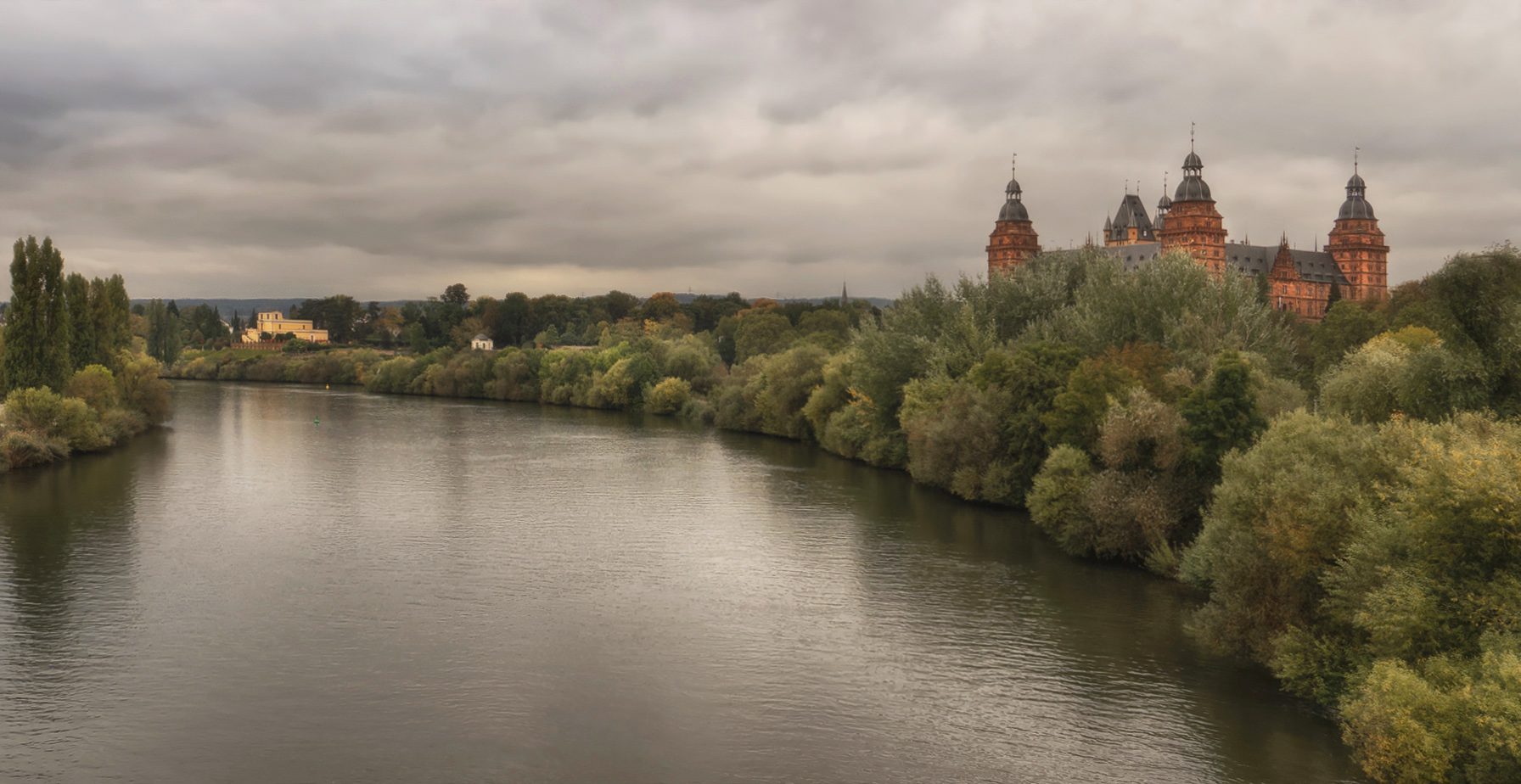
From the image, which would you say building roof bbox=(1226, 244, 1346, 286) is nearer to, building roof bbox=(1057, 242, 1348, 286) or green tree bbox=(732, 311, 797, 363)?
building roof bbox=(1057, 242, 1348, 286)

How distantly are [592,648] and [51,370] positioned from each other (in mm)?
43337

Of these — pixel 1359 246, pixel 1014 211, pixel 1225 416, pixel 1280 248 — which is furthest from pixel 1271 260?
pixel 1225 416

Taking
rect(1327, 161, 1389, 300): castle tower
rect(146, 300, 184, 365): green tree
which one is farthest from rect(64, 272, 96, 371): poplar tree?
rect(1327, 161, 1389, 300): castle tower

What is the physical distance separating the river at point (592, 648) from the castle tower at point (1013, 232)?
112500 mm

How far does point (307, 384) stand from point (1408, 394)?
133049 millimetres

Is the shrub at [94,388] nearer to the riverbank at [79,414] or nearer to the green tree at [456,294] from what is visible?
the riverbank at [79,414]

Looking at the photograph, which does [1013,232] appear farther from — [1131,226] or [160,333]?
[160,333]

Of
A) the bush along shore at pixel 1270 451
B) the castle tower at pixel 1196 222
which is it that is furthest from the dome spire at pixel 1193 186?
the bush along shore at pixel 1270 451

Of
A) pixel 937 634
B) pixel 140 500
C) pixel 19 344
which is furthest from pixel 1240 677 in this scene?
pixel 19 344

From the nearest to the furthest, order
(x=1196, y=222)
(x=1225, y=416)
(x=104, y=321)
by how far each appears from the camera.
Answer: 1. (x=1225, y=416)
2. (x=104, y=321)
3. (x=1196, y=222)

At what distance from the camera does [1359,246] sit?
149 m

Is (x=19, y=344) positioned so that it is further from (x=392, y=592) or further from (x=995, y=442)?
(x=995, y=442)

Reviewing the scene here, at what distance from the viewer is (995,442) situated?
1564 inches

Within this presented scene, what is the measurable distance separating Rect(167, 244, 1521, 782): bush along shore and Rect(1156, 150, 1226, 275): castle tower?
7491 centimetres
